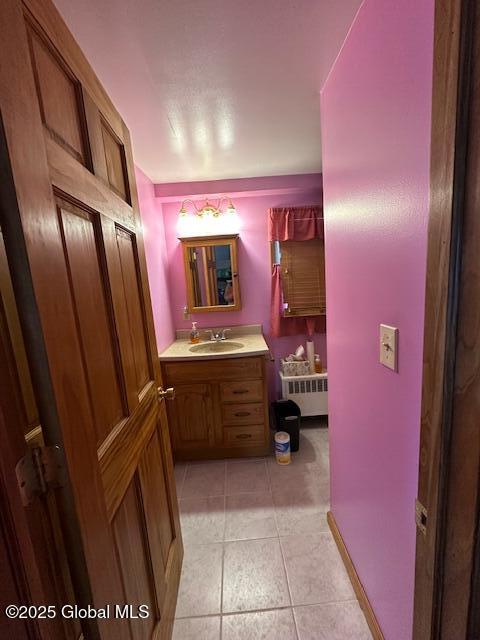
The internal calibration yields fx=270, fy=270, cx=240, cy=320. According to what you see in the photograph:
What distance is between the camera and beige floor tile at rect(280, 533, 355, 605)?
117cm

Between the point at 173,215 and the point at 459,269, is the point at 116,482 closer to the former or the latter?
the point at 459,269

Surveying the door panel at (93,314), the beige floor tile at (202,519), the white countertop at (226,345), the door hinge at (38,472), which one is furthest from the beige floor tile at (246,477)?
the door hinge at (38,472)

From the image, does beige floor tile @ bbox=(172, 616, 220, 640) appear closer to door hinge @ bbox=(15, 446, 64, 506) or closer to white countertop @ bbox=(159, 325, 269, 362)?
door hinge @ bbox=(15, 446, 64, 506)

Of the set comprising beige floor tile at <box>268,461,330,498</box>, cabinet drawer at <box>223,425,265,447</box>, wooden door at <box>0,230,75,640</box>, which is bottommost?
beige floor tile at <box>268,461,330,498</box>

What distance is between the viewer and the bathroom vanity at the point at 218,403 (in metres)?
2.02

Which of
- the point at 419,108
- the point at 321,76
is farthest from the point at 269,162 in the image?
the point at 419,108

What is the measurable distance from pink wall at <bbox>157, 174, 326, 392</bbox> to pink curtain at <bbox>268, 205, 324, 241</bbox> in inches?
Answer: 4.1

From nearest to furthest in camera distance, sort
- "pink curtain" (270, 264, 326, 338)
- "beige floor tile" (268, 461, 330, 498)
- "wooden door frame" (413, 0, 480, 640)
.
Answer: "wooden door frame" (413, 0, 480, 640) → "beige floor tile" (268, 461, 330, 498) → "pink curtain" (270, 264, 326, 338)

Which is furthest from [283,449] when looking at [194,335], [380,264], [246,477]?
[380,264]

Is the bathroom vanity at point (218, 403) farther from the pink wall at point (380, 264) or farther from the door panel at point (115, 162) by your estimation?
the door panel at point (115, 162)

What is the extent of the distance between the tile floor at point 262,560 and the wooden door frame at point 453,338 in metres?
0.85

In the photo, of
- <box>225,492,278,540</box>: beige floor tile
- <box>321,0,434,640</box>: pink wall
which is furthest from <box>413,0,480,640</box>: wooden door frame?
<box>225,492,278,540</box>: beige floor tile

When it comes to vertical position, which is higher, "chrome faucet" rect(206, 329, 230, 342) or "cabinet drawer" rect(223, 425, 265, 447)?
"chrome faucet" rect(206, 329, 230, 342)

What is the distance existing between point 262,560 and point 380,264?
149 centimetres
